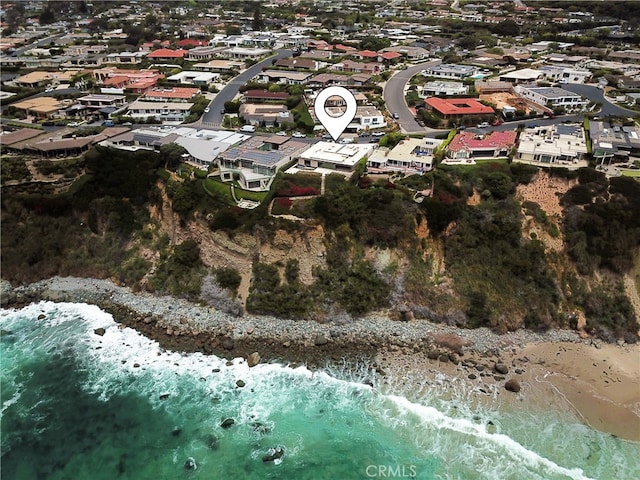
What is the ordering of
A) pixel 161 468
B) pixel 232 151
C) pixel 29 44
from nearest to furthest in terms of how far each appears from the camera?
pixel 161 468 < pixel 232 151 < pixel 29 44

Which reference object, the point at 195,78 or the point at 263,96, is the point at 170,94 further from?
the point at 263,96

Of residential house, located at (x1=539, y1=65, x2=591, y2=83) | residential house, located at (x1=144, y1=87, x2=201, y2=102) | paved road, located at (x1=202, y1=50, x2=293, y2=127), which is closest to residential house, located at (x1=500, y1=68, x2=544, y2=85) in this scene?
residential house, located at (x1=539, y1=65, x2=591, y2=83)

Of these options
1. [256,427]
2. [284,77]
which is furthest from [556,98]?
[256,427]

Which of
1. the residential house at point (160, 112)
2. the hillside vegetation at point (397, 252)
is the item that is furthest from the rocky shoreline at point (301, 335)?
the residential house at point (160, 112)

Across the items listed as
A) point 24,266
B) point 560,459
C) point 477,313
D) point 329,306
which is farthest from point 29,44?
point 560,459

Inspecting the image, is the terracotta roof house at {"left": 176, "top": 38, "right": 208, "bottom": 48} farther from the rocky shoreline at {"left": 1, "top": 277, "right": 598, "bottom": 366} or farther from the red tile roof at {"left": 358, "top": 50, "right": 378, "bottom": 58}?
the rocky shoreline at {"left": 1, "top": 277, "right": 598, "bottom": 366}

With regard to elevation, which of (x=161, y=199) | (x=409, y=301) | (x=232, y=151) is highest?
(x=232, y=151)

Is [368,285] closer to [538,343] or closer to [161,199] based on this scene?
[538,343]
